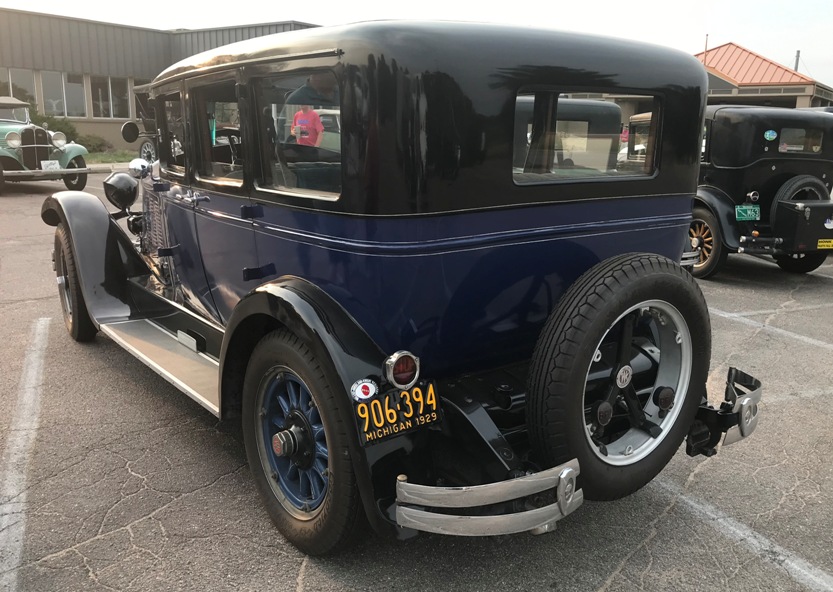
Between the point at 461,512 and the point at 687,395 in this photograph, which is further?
the point at 687,395

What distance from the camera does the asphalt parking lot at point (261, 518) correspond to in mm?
2418

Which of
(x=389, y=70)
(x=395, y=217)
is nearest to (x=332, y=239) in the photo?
(x=395, y=217)

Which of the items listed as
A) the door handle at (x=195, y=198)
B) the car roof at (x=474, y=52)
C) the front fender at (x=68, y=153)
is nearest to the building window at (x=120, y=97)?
the front fender at (x=68, y=153)

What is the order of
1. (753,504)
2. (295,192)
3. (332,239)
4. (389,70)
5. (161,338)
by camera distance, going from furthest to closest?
(161,338) → (753,504) → (295,192) → (332,239) → (389,70)

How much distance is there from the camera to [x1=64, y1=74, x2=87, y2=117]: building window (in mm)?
24097

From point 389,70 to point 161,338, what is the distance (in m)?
2.40

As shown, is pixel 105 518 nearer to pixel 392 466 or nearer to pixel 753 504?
pixel 392 466

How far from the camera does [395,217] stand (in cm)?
223

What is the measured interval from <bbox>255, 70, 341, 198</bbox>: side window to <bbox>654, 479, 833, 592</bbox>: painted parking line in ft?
6.76

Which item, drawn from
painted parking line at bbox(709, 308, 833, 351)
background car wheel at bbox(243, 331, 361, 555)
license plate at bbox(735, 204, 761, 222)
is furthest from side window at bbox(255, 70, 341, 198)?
license plate at bbox(735, 204, 761, 222)

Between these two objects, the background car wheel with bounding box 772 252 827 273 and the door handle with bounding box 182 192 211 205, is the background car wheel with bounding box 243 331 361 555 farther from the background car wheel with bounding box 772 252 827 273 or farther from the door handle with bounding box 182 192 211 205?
the background car wheel with bounding box 772 252 827 273

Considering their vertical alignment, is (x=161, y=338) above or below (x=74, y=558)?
above

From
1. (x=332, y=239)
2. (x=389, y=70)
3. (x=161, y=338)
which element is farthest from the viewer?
(x=161, y=338)

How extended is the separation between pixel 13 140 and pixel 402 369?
1408cm
